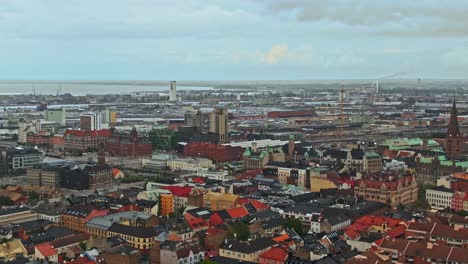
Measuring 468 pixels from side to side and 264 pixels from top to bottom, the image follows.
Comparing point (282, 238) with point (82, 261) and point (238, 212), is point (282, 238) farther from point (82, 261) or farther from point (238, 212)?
point (82, 261)

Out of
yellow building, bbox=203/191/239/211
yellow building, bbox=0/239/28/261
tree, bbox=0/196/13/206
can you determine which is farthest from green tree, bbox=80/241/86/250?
tree, bbox=0/196/13/206

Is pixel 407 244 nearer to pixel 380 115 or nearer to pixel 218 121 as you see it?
pixel 218 121

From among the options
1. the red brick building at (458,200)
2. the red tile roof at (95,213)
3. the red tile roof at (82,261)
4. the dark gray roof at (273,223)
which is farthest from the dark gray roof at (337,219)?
the red tile roof at (82,261)

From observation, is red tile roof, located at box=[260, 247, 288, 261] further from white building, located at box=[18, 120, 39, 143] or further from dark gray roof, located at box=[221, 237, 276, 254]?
white building, located at box=[18, 120, 39, 143]

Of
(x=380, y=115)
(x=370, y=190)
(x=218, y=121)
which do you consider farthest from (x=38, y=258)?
(x=380, y=115)

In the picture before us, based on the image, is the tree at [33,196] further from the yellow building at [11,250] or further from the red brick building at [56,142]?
the red brick building at [56,142]
